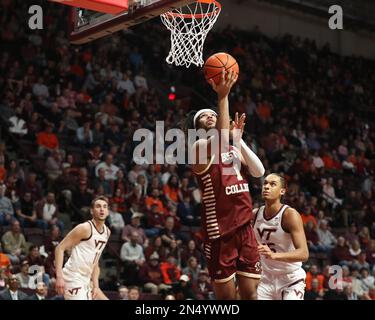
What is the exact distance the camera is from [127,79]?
53.4 ft

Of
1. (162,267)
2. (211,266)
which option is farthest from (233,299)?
(162,267)

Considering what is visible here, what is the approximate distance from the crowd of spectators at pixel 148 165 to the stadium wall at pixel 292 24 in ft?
2.74

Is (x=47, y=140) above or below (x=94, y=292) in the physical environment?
above

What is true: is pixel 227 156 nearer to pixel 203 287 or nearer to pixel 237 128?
pixel 237 128

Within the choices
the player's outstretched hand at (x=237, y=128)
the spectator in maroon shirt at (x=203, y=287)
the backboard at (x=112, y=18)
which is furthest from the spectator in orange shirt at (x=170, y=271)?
the player's outstretched hand at (x=237, y=128)

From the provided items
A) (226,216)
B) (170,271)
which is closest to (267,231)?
(226,216)

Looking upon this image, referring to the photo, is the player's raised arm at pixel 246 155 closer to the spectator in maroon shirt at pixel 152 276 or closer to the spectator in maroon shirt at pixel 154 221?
the spectator in maroon shirt at pixel 152 276

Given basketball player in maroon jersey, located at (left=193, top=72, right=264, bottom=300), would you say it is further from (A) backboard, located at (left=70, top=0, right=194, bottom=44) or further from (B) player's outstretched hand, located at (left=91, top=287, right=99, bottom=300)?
(B) player's outstretched hand, located at (left=91, top=287, right=99, bottom=300)

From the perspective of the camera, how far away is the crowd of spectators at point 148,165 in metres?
12.0

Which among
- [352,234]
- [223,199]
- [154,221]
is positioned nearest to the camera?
[223,199]

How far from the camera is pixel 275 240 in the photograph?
6.99m

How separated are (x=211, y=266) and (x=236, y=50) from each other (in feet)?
48.1

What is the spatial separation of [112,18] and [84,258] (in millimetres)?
2625

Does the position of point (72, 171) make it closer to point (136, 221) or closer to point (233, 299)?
point (136, 221)
